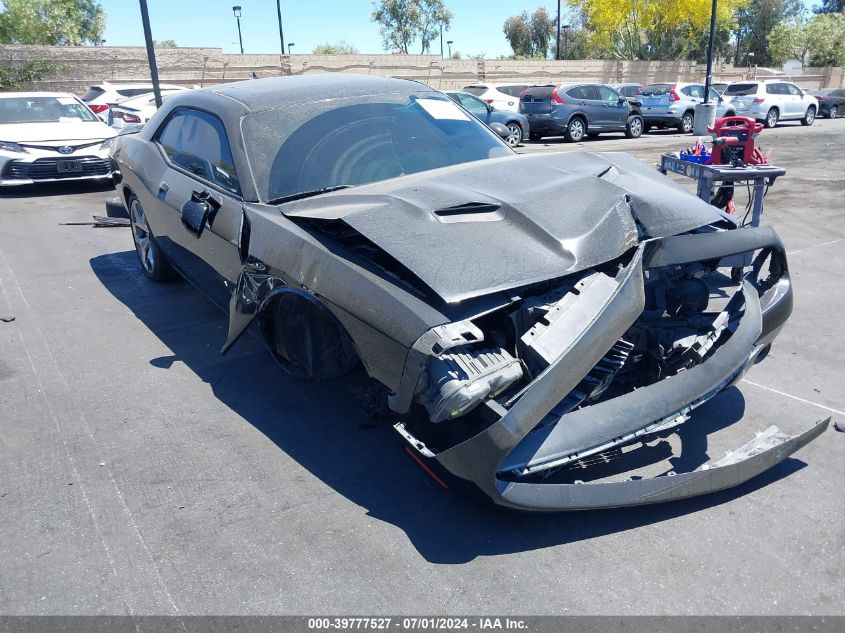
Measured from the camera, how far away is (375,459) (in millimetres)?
3475

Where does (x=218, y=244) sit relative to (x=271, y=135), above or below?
below

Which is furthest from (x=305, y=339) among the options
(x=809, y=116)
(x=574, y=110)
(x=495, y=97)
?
(x=809, y=116)

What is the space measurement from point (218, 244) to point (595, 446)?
8.17 feet

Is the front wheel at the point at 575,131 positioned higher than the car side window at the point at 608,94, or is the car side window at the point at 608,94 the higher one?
the car side window at the point at 608,94

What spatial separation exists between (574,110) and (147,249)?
612 inches

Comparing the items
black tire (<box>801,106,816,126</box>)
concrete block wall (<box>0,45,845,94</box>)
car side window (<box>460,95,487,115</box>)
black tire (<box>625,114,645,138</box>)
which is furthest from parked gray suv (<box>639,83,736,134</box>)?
concrete block wall (<box>0,45,845,94</box>)

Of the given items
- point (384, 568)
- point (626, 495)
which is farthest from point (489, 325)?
point (384, 568)

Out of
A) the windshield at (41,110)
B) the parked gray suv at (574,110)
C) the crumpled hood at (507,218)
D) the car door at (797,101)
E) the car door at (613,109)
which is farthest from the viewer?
the car door at (797,101)

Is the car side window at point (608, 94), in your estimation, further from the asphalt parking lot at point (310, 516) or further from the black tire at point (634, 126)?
the asphalt parking lot at point (310, 516)

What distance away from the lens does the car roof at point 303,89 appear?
177 inches

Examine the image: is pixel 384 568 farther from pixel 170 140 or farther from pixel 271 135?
pixel 170 140

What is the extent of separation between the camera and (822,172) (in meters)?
12.3

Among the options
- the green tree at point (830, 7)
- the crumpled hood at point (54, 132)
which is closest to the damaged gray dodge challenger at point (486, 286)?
the crumpled hood at point (54, 132)

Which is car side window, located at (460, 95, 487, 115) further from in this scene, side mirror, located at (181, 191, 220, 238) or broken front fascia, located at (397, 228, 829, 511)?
broken front fascia, located at (397, 228, 829, 511)
